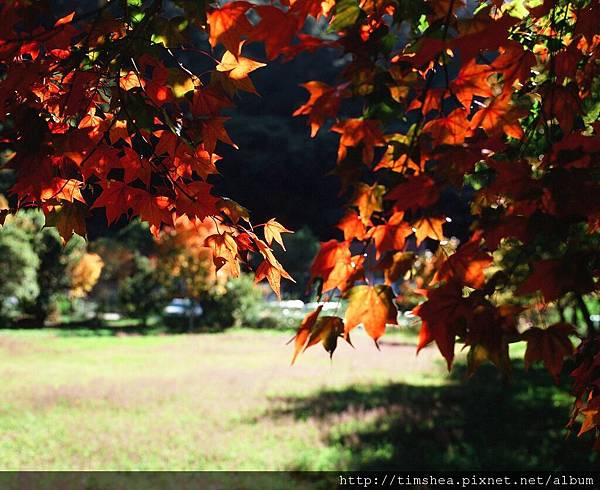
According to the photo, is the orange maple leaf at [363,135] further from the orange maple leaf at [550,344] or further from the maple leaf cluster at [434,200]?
the orange maple leaf at [550,344]

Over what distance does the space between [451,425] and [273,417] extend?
2658 millimetres

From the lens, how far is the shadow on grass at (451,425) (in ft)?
20.9

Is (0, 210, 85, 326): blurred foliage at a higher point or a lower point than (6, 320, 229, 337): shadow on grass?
higher

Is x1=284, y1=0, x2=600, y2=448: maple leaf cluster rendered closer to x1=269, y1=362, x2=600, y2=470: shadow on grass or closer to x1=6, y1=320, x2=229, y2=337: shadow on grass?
x1=269, y1=362, x2=600, y2=470: shadow on grass

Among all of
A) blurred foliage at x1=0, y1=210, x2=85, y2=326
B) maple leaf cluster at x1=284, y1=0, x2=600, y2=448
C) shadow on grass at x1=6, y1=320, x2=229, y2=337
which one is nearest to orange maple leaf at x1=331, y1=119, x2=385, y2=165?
maple leaf cluster at x1=284, y1=0, x2=600, y2=448

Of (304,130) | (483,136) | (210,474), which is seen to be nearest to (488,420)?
(210,474)

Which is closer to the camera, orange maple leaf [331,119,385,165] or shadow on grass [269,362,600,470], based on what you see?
orange maple leaf [331,119,385,165]

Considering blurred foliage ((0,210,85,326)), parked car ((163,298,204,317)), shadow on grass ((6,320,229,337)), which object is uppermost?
blurred foliage ((0,210,85,326))

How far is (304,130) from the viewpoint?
155 feet

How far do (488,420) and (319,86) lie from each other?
321 inches

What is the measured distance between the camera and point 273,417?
29.4 feet

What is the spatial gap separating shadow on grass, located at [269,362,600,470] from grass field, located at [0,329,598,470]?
0.02m

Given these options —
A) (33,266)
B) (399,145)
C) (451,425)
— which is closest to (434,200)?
(399,145)

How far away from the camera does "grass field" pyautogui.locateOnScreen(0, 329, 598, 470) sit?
6664 mm
